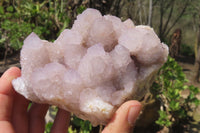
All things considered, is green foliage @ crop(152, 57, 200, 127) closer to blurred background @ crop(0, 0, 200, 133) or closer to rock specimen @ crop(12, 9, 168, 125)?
blurred background @ crop(0, 0, 200, 133)

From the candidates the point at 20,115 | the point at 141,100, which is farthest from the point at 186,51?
the point at 20,115

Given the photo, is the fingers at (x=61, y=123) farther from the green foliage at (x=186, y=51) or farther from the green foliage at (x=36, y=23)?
the green foliage at (x=186, y=51)

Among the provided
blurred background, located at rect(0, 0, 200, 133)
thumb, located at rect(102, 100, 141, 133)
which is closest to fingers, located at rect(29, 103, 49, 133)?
thumb, located at rect(102, 100, 141, 133)

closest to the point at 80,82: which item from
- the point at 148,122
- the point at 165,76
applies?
the point at 165,76

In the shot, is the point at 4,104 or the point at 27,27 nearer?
the point at 4,104

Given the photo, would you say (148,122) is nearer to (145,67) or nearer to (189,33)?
(145,67)

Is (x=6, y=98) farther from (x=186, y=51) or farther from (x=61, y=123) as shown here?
(x=186, y=51)
